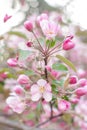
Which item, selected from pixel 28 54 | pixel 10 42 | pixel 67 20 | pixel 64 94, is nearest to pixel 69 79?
pixel 64 94

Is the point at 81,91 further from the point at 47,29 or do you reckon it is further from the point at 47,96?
the point at 47,29

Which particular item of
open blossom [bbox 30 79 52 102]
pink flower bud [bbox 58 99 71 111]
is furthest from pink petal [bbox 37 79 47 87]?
pink flower bud [bbox 58 99 71 111]

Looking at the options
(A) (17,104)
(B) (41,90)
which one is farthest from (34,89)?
(A) (17,104)

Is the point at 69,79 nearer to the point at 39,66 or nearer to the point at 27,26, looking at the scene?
the point at 39,66

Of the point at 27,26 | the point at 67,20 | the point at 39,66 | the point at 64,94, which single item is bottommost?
the point at 64,94

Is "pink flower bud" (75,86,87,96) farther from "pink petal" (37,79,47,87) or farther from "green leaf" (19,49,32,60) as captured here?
"green leaf" (19,49,32,60)

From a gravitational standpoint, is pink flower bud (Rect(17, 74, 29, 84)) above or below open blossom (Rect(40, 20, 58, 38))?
below

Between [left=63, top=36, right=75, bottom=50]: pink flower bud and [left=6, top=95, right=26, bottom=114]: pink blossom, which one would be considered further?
[left=6, top=95, right=26, bottom=114]: pink blossom

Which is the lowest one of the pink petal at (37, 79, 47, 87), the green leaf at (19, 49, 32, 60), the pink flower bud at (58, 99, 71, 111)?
the pink flower bud at (58, 99, 71, 111)
